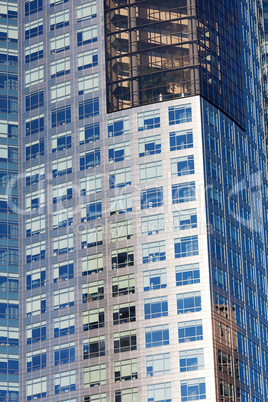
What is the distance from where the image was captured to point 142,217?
18138cm

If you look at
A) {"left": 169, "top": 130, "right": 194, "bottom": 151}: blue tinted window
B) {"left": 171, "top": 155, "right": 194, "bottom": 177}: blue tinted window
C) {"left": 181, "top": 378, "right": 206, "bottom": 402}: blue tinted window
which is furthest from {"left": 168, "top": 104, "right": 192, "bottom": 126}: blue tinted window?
{"left": 181, "top": 378, "right": 206, "bottom": 402}: blue tinted window

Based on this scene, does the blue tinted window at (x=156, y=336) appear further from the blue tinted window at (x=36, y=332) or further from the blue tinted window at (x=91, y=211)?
the blue tinted window at (x=91, y=211)

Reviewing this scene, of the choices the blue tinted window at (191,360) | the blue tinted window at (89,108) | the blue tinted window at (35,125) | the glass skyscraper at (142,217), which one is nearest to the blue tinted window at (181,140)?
the glass skyscraper at (142,217)

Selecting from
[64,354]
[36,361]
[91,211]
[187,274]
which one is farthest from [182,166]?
[36,361]

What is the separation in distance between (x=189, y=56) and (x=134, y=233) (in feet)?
93.0

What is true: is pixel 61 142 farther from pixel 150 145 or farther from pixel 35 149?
pixel 150 145

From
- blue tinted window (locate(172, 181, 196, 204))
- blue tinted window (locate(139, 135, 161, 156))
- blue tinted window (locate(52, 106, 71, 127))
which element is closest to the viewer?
blue tinted window (locate(172, 181, 196, 204))

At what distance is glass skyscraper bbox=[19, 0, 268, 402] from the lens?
174 meters

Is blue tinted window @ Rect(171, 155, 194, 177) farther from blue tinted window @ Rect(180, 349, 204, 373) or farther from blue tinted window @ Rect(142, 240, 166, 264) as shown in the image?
blue tinted window @ Rect(180, 349, 204, 373)

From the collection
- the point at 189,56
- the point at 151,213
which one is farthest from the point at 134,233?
the point at 189,56

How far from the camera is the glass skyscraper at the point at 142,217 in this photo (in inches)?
6860

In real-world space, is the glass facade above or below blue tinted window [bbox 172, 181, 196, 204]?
above

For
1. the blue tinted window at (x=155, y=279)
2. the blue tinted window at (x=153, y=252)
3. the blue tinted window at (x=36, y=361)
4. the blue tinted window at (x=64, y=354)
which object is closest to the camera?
the blue tinted window at (x=155, y=279)

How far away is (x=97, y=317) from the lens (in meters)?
180
